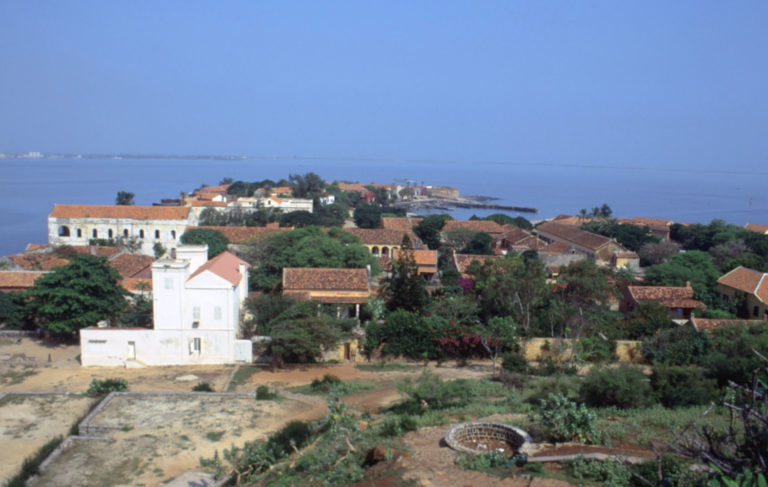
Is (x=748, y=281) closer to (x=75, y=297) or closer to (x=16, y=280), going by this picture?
(x=75, y=297)

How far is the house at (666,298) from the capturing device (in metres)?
28.6

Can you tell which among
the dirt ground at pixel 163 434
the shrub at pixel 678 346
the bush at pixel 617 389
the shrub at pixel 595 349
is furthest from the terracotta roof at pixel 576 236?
the dirt ground at pixel 163 434

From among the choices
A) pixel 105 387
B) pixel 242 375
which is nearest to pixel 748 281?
pixel 242 375

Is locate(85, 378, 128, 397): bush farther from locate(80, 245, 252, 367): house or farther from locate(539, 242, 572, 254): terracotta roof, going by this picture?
locate(539, 242, 572, 254): terracotta roof

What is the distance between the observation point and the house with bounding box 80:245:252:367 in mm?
21406

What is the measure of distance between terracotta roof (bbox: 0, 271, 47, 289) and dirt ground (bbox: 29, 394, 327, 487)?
14.9 m

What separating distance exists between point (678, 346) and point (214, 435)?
1584 centimetres

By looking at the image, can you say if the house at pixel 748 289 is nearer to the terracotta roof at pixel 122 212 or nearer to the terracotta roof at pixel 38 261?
the terracotta roof at pixel 38 261

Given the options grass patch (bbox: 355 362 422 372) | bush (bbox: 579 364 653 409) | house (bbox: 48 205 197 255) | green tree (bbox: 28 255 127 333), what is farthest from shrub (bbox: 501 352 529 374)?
house (bbox: 48 205 197 255)

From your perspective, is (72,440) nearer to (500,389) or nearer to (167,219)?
(500,389)

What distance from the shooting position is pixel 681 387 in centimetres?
1502

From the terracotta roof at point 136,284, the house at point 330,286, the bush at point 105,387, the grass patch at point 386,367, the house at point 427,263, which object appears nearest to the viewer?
the bush at point 105,387

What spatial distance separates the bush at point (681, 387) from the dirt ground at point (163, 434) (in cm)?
902

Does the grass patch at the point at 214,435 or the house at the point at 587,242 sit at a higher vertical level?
the house at the point at 587,242
